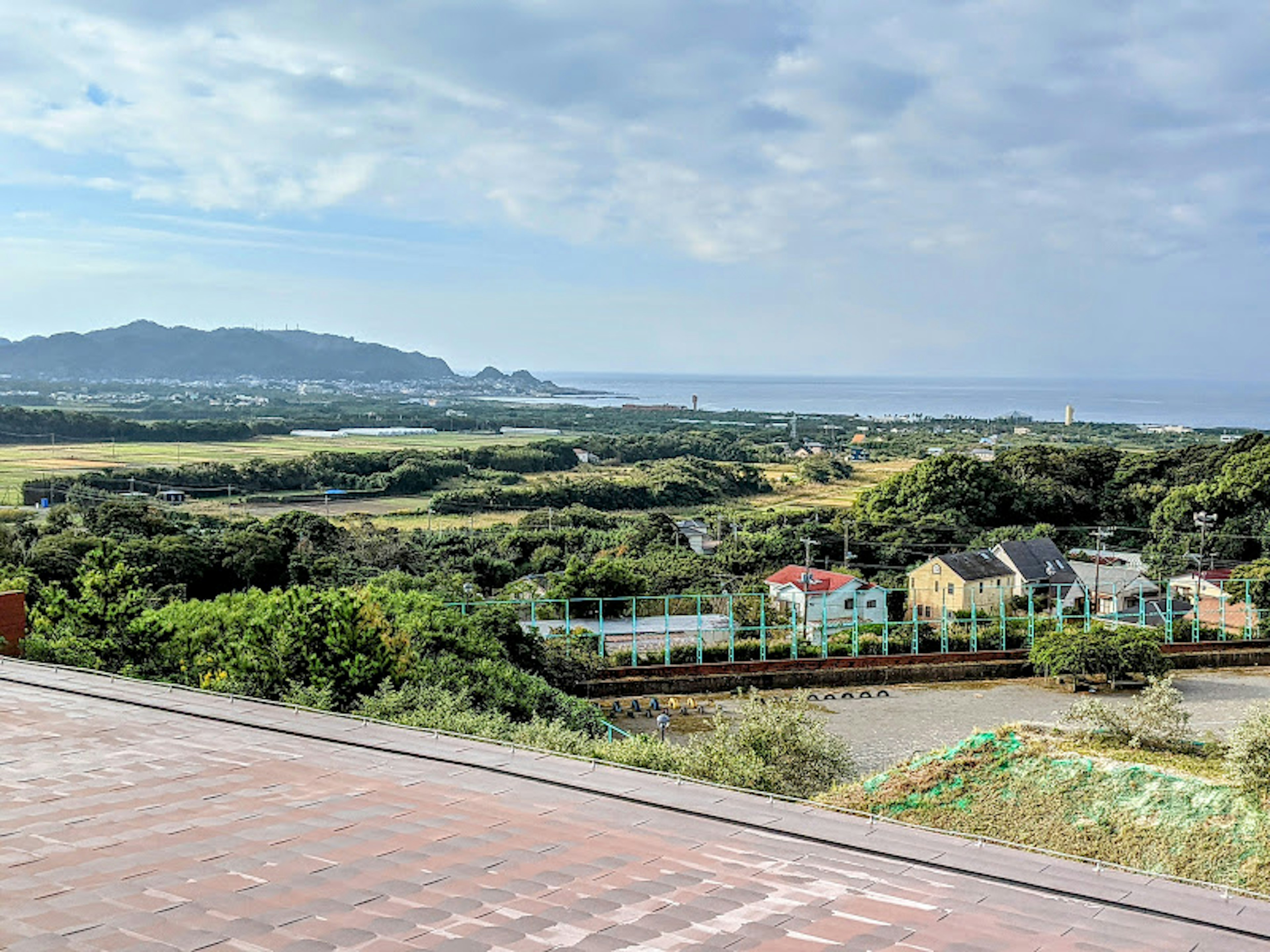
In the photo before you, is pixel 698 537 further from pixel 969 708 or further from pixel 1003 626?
pixel 969 708

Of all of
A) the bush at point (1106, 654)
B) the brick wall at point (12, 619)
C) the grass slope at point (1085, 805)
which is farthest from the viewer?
the bush at point (1106, 654)

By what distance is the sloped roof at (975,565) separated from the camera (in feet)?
102

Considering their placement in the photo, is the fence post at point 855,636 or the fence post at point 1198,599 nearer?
the fence post at point 855,636

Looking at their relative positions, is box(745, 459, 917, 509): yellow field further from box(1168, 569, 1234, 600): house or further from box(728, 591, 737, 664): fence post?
box(728, 591, 737, 664): fence post

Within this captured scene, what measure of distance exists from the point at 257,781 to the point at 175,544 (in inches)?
918

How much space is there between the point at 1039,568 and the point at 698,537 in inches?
526

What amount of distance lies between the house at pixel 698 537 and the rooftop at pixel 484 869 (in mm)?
30002

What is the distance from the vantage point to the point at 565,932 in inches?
197

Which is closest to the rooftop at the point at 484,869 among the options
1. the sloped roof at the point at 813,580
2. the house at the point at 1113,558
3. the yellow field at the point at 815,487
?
the sloped roof at the point at 813,580

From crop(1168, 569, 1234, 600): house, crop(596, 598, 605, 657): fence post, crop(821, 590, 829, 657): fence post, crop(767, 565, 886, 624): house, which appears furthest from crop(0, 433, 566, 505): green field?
crop(1168, 569, 1234, 600): house

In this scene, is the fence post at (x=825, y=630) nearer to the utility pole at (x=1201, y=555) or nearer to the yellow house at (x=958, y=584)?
the yellow house at (x=958, y=584)

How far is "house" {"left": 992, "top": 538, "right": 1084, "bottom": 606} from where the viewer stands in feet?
106

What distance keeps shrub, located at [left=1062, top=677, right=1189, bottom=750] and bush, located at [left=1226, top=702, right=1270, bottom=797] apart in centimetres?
309

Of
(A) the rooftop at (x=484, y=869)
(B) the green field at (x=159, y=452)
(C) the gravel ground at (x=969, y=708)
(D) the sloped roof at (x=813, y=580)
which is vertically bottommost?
(C) the gravel ground at (x=969, y=708)
